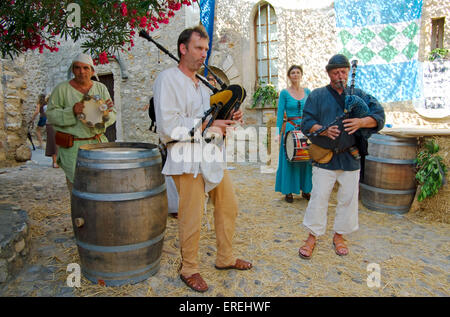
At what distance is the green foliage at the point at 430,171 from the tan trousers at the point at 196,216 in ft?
8.93

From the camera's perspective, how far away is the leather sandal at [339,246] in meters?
2.85

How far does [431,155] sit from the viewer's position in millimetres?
3752

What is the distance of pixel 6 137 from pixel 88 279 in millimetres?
6712

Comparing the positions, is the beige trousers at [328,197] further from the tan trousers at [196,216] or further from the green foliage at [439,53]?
the green foliage at [439,53]

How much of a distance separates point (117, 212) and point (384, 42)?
6.46 metres

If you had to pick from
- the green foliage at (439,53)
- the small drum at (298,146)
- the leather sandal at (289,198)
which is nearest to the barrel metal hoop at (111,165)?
the small drum at (298,146)

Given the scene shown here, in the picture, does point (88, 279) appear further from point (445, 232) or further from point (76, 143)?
point (445, 232)

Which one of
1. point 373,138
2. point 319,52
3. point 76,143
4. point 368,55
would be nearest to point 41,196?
point 76,143

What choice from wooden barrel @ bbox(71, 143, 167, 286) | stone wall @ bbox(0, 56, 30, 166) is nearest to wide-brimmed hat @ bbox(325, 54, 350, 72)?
wooden barrel @ bbox(71, 143, 167, 286)

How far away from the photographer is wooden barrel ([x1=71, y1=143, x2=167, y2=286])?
2.16 meters

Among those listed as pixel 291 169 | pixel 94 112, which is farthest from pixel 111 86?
pixel 291 169

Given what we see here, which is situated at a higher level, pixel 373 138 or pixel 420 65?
pixel 420 65

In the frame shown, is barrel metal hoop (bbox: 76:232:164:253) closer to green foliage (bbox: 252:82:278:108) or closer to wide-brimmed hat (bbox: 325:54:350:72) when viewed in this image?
wide-brimmed hat (bbox: 325:54:350:72)

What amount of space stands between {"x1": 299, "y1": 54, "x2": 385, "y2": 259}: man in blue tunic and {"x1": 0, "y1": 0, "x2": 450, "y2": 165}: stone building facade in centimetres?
450
